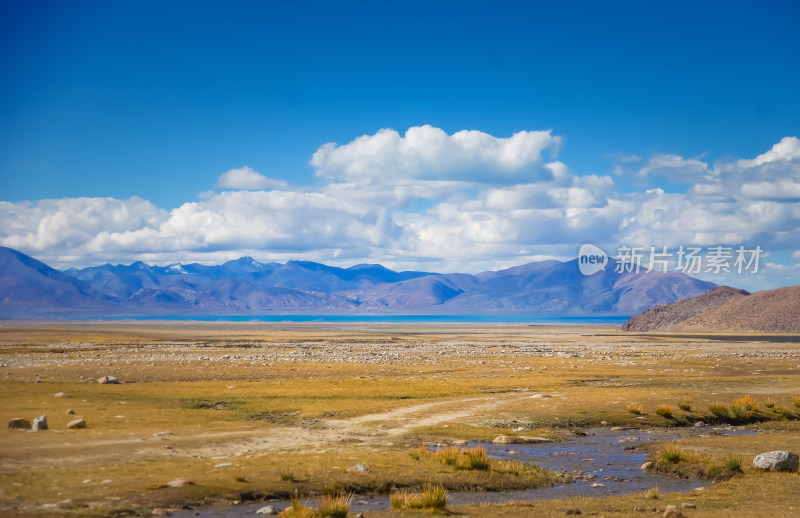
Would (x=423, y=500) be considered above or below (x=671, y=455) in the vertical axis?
above

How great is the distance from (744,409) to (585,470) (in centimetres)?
1637

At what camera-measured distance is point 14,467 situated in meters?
17.8

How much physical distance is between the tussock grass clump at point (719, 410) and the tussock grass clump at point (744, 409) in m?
0.33

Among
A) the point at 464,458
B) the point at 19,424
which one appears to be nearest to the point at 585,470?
the point at 464,458

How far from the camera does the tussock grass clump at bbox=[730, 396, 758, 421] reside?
33594mm

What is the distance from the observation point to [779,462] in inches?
833

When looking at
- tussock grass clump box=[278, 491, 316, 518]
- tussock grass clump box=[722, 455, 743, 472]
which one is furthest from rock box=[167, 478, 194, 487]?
tussock grass clump box=[722, 455, 743, 472]

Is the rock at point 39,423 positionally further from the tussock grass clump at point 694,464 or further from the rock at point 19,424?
the tussock grass clump at point 694,464

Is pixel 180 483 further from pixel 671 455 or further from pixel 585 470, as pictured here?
pixel 671 455

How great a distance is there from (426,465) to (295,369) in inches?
1406

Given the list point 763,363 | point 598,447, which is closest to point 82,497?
point 598,447

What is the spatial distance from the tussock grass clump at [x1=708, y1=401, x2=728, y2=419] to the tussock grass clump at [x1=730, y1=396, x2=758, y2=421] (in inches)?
13.0

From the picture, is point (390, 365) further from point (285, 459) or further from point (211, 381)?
point (285, 459)

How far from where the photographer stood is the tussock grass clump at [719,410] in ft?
111
